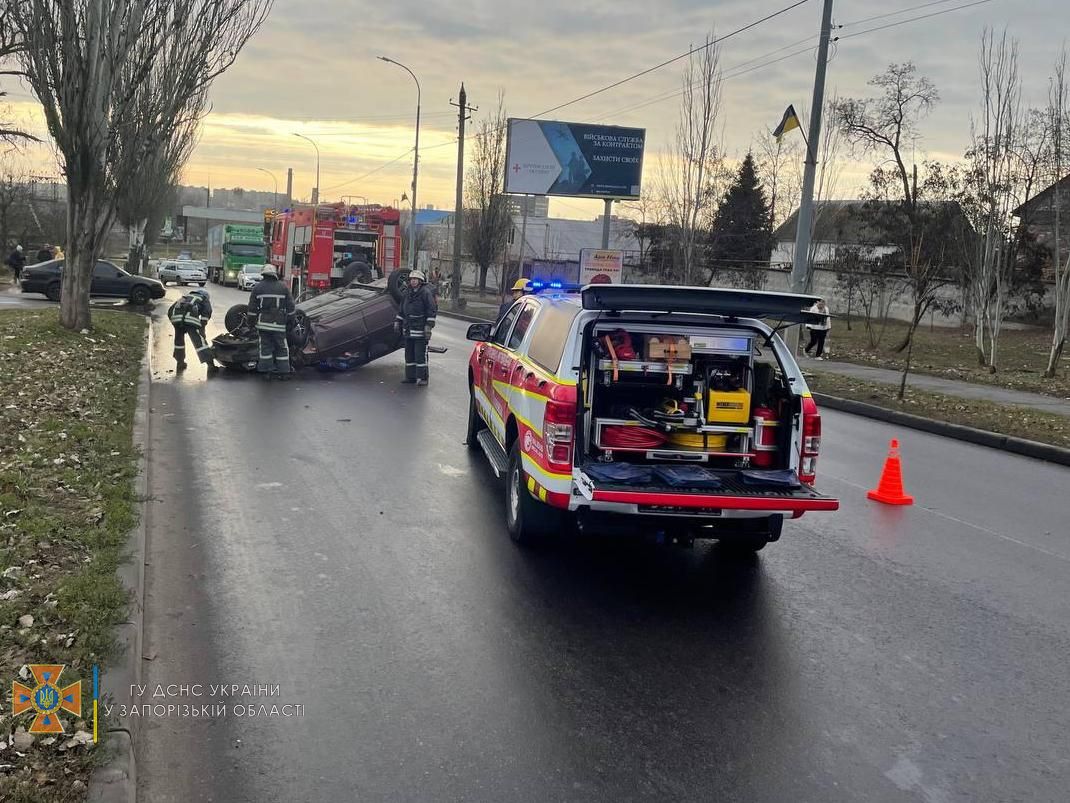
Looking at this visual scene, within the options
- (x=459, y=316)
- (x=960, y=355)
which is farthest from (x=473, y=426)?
(x=459, y=316)

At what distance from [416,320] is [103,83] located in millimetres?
7196

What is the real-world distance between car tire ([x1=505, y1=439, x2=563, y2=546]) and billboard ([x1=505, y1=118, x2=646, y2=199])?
88.6ft

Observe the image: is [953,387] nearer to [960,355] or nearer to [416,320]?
[960,355]

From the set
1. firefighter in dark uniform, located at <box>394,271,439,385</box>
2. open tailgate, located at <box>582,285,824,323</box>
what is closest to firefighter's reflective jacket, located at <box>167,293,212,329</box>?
firefighter in dark uniform, located at <box>394,271,439,385</box>

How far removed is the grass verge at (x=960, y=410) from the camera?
1207 centimetres

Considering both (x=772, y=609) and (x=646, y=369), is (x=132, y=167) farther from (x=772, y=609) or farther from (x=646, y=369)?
(x=772, y=609)

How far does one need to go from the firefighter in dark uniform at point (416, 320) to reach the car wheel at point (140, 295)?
1781 centimetres

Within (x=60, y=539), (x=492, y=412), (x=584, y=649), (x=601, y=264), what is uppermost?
(x=601, y=264)

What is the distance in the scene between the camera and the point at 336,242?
80.7ft

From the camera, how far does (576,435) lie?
5.58 m

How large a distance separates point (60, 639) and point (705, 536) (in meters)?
3.52

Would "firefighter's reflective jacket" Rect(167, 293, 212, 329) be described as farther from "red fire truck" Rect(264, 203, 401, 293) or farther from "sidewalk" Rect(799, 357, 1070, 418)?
"sidewalk" Rect(799, 357, 1070, 418)

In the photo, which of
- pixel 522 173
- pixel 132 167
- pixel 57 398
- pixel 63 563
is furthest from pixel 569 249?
pixel 63 563

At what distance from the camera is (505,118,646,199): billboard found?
3225 centimetres
